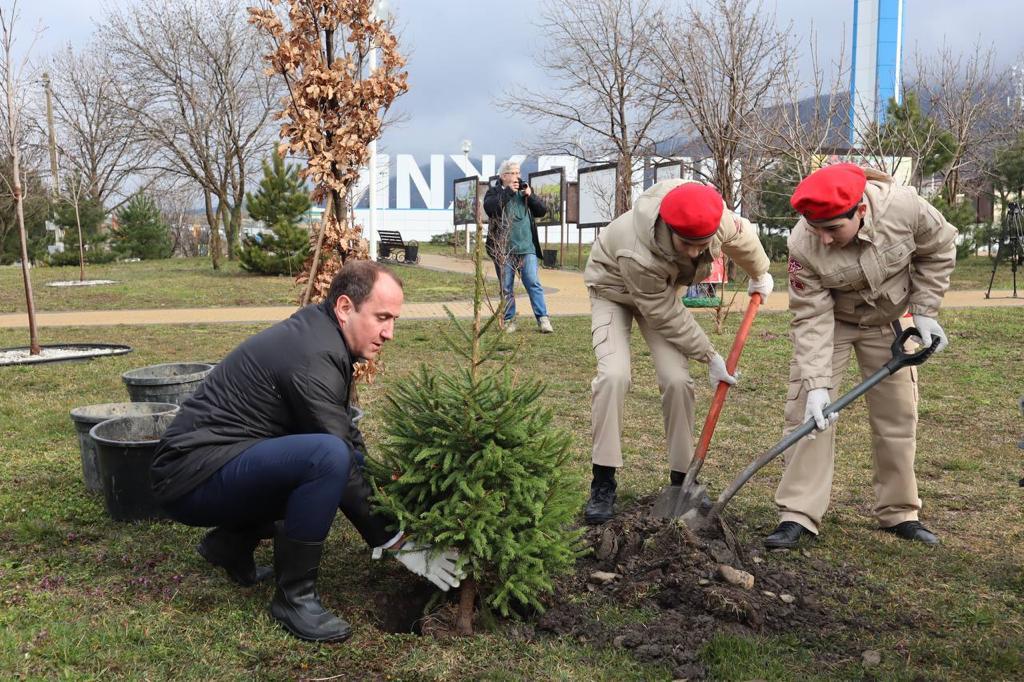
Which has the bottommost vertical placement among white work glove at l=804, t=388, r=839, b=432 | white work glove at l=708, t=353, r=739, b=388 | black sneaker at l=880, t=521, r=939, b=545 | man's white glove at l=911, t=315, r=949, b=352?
black sneaker at l=880, t=521, r=939, b=545

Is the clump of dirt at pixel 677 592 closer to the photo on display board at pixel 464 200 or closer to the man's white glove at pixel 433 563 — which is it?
the man's white glove at pixel 433 563

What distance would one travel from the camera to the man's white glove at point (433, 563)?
3131mm

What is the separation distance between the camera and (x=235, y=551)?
139 inches

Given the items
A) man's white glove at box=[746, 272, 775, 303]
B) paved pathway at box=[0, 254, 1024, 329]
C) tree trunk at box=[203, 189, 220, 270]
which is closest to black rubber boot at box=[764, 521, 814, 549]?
man's white glove at box=[746, 272, 775, 303]

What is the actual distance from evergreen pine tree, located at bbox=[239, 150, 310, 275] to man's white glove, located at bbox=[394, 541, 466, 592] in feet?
53.8

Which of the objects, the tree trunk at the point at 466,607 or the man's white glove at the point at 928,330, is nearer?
the tree trunk at the point at 466,607

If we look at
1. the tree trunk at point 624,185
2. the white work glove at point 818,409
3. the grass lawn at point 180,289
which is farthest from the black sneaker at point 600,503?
the tree trunk at point 624,185

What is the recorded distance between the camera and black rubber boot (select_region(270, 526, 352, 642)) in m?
3.11

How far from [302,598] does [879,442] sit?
278 cm

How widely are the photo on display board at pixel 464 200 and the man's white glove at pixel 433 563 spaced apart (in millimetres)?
24083

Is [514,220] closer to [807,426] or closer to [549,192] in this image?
[807,426]

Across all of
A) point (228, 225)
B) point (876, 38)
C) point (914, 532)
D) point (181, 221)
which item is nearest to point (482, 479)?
point (914, 532)

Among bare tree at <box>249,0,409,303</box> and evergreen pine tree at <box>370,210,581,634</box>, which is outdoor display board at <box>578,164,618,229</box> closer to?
bare tree at <box>249,0,409,303</box>

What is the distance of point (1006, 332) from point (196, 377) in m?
8.99
